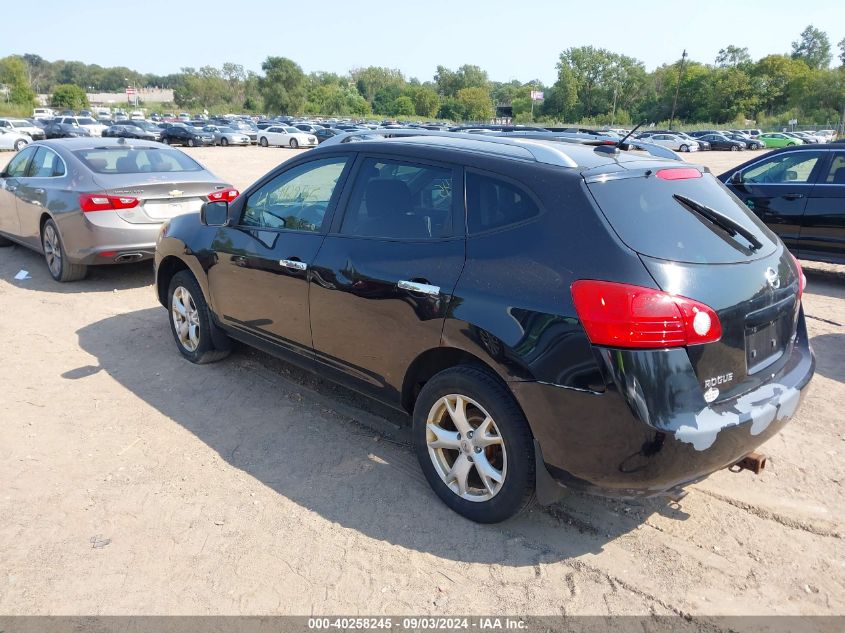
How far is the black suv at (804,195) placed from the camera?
7707 mm

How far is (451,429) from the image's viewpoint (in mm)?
3256

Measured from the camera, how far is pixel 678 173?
3.15 meters

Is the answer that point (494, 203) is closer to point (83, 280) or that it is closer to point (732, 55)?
point (83, 280)

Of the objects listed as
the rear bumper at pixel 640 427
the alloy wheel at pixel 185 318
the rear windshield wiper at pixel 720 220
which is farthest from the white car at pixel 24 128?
the rear bumper at pixel 640 427

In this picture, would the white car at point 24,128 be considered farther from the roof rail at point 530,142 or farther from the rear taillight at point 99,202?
the roof rail at point 530,142

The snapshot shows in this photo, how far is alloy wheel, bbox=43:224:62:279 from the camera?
747cm

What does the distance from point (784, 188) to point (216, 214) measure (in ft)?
23.3

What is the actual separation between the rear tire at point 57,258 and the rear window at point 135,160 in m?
0.86

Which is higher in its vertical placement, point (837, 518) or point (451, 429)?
point (451, 429)

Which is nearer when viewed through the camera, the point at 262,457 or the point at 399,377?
the point at 399,377

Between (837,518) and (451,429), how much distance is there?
196 cm

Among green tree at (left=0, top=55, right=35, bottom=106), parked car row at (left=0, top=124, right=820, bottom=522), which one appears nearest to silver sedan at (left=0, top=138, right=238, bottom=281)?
parked car row at (left=0, top=124, right=820, bottom=522)

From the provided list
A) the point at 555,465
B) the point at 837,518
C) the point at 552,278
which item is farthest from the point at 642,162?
the point at 837,518

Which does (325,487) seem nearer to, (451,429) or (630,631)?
(451,429)
